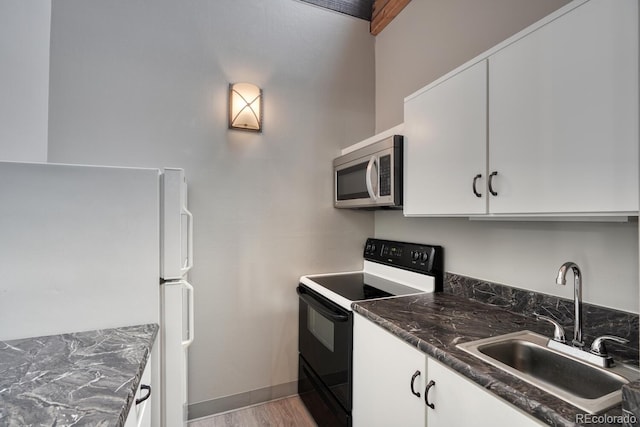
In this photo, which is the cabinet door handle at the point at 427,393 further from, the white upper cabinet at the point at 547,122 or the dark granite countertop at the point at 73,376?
the dark granite countertop at the point at 73,376

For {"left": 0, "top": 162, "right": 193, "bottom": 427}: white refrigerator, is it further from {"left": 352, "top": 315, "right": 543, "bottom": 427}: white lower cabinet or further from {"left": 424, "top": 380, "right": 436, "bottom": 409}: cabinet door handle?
{"left": 424, "top": 380, "right": 436, "bottom": 409}: cabinet door handle

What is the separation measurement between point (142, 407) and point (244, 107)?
5.55 feet

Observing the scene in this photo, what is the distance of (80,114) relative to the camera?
69.3 inches

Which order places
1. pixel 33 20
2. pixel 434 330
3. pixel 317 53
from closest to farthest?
pixel 434 330 < pixel 33 20 < pixel 317 53

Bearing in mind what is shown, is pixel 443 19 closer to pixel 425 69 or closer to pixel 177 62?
pixel 425 69

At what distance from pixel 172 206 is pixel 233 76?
3.85 ft

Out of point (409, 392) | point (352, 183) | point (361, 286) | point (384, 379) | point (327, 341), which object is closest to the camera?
point (409, 392)

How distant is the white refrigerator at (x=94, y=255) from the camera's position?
3.79 ft

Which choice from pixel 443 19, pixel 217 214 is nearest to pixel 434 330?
pixel 217 214

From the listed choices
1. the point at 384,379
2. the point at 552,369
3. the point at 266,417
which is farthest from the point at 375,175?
the point at 266,417

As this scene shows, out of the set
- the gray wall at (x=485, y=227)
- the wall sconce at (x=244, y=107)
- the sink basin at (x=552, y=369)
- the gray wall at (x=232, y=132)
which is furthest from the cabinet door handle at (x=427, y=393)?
the wall sconce at (x=244, y=107)

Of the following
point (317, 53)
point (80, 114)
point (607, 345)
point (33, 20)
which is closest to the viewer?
point (607, 345)

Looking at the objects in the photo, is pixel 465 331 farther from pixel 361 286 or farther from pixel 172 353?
pixel 172 353

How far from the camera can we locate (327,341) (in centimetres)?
178
